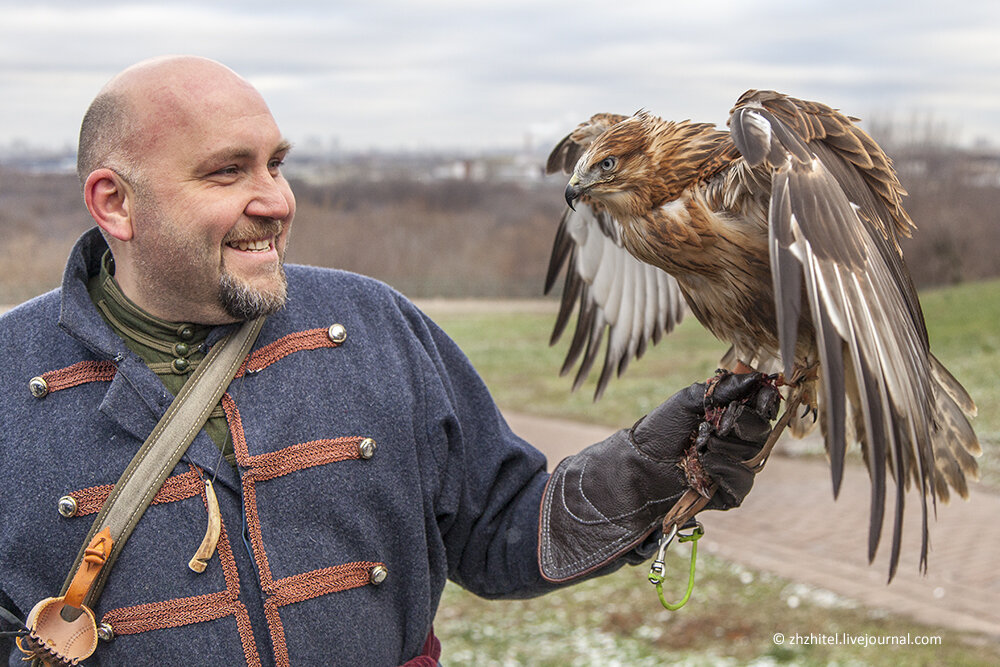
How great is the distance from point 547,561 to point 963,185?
27708 millimetres

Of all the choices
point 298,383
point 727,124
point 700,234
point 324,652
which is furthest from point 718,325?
point 324,652

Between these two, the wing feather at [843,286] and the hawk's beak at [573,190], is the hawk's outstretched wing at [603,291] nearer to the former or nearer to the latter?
the hawk's beak at [573,190]

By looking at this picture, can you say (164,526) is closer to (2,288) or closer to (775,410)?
(775,410)

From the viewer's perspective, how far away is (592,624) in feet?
20.7

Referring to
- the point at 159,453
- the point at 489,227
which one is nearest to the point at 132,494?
the point at 159,453

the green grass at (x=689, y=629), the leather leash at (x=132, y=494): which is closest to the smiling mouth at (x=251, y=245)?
the leather leash at (x=132, y=494)

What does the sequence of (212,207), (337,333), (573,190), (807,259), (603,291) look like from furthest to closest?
(603,291), (573,190), (337,333), (212,207), (807,259)

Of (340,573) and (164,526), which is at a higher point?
(164,526)

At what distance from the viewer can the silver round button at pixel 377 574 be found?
86.8 inches

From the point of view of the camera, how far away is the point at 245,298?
85.5 inches

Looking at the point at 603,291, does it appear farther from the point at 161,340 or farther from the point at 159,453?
the point at 159,453

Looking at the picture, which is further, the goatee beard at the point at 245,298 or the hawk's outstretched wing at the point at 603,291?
the hawk's outstretched wing at the point at 603,291

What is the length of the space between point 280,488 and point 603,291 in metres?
1.61

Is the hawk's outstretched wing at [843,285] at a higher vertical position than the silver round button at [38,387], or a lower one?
higher
